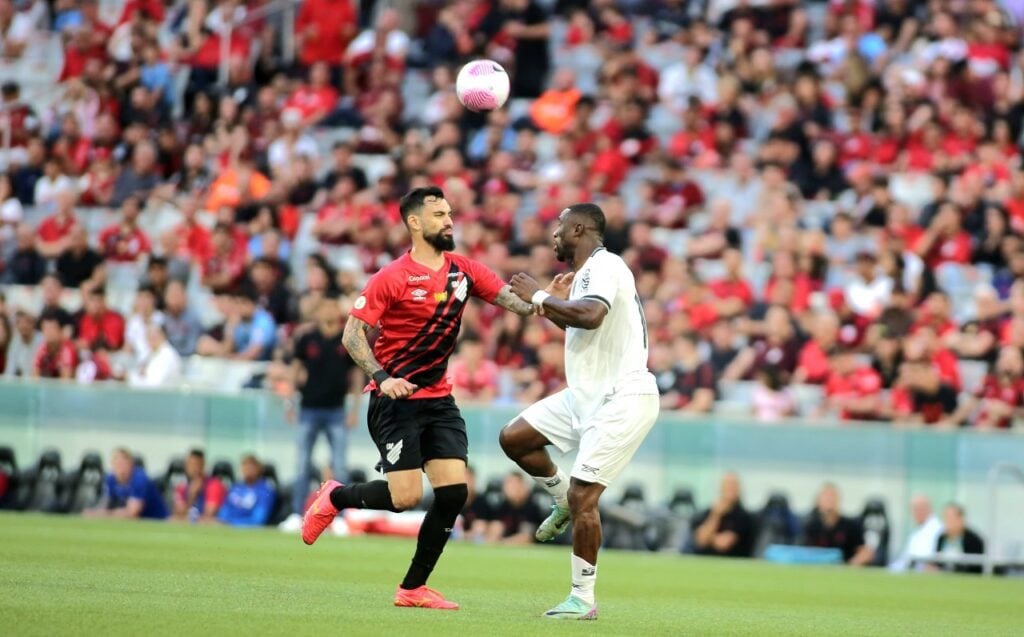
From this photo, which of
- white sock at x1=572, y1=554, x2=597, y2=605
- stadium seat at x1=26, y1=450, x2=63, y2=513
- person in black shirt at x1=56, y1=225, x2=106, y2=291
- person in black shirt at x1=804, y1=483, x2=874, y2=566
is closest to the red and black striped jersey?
white sock at x1=572, y1=554, x2=597, y2=605

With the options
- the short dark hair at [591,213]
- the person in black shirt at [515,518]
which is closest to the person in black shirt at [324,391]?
the person in black shirt at [515,518]

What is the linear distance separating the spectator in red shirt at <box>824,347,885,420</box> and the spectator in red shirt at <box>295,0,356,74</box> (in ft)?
36.8

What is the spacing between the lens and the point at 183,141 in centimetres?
2691

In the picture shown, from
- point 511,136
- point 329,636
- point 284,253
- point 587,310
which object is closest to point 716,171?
point 511,136

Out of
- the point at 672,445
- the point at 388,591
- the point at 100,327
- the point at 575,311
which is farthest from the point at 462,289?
the point at 100,327

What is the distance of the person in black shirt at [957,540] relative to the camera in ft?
58.7

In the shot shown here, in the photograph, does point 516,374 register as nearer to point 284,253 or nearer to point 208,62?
point 284,253

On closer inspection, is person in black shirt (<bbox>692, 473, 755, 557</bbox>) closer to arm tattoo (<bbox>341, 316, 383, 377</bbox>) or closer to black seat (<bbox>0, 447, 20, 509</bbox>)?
black seat (<bbox>0, 447, 20, 509</bbox>)

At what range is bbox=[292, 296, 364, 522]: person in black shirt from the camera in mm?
19188

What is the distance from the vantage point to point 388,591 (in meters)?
11.6

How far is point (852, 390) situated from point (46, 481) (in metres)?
9.43

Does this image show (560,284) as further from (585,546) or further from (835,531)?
(835,531)

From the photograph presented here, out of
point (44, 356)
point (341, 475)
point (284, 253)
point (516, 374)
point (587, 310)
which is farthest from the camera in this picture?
point (284, 253)

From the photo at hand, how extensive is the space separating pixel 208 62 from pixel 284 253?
5214 mm
